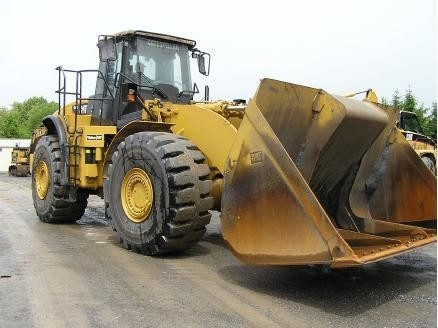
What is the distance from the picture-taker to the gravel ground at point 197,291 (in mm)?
3930

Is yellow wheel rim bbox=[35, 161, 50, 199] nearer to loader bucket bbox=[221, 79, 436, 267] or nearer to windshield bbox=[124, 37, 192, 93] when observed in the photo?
windshield bbox=[124, 37, 192, 93]

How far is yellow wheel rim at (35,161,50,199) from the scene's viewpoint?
8422 millimetres

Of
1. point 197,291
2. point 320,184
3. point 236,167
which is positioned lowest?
point 197,291

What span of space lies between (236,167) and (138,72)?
3.37 m

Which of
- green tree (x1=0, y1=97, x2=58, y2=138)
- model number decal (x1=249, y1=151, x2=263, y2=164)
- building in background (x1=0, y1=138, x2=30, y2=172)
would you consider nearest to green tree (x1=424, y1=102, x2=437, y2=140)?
model number decal (x1=249, y1=151, x2=263, y2=164)

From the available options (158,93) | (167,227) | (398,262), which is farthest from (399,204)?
(158,93)

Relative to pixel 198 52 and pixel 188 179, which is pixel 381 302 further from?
pixel 198 52

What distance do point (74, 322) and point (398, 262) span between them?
12.3 ft

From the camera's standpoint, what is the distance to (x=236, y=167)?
453 centimetres

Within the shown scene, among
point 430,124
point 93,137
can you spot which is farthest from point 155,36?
point 430,124

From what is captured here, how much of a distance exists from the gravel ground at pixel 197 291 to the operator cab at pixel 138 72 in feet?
6.83

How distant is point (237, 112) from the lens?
21.7 ft

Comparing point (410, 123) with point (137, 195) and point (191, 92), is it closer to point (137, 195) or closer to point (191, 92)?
point (191, 92)

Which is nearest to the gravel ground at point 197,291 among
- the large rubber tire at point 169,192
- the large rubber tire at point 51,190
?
the large rubber tire at point 169,192
